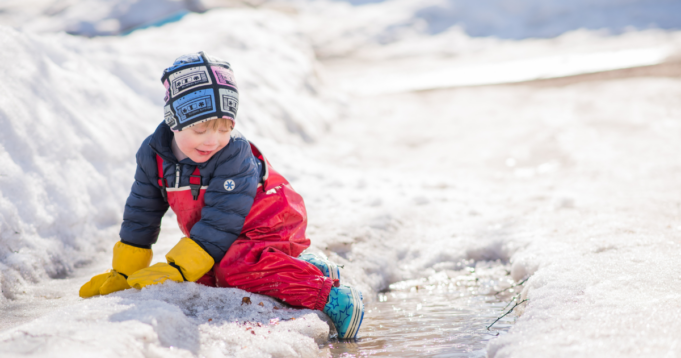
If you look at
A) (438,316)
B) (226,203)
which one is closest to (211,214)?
(226,203)

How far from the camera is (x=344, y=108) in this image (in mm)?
9070

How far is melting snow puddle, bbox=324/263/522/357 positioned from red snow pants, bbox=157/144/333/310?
27 cm

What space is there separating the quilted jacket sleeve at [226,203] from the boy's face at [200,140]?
0.07 m

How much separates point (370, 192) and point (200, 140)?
2.55 metres

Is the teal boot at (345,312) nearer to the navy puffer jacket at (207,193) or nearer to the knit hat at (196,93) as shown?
the navy puffer jacket at (207,193)

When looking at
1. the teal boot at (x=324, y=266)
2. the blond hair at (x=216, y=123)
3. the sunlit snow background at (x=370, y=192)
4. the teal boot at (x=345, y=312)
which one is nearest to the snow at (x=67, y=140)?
the sunlit snow background at (x=370, y=192)

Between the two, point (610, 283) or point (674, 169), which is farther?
point (674, 169)

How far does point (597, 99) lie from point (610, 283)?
283 inches

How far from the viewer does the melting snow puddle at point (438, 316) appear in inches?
83.7

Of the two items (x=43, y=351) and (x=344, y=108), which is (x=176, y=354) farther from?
(x=344, y=108)

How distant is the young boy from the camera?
7.34 ft

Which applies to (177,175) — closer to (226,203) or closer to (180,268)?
(226,203)

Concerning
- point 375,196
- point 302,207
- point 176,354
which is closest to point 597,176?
point 375,196

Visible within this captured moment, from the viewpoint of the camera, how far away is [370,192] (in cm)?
465
